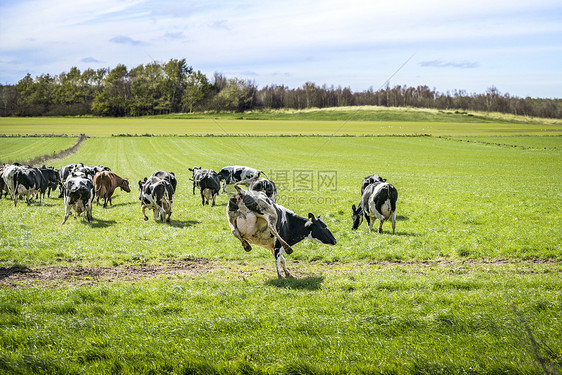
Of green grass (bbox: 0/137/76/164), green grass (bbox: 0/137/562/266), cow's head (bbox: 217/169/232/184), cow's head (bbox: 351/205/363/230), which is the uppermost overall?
green grass (bbox: 0/137/76/164)

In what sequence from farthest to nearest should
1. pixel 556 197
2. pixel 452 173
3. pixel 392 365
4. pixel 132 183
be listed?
pixel 452 173
pixel 132 183
pixel 556 197
pixel 392 365

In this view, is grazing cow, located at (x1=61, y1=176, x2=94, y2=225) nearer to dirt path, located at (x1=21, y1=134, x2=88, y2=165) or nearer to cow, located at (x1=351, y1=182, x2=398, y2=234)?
cow, located at (x1=351, y1=182, x2=398, y2=234)

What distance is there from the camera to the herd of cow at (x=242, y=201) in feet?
35.1

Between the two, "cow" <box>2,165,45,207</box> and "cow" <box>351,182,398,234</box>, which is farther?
"cow" <box>2,165,45,207</box>

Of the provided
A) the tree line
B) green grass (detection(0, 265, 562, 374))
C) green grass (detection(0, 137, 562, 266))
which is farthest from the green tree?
green grass (detection(0, 265, 562, 374))

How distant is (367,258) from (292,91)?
180516mm

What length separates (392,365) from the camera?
19.8 feet

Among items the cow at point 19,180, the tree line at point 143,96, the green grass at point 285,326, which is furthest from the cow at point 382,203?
the tree line at point 143,96

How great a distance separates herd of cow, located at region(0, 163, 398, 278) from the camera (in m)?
10.7

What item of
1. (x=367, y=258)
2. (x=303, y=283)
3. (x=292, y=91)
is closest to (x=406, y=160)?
(x=367, y=258)

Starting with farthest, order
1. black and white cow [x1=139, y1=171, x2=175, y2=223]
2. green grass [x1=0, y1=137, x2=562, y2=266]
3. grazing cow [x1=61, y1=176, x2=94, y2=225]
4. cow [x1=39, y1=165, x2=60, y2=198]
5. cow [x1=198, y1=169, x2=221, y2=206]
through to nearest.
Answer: cow [x1=39, y1=165, x2=60, y2=198]
cow [x1=198, y1=169, x2=221, y2=206]
black and white cow [x1=139, y1=171, x2=175, y2=223]
grazing cow [x1=61, y1=176, x2=94, y2=225]
green grass [x1=0, y1=137, x2=562, y2=266]

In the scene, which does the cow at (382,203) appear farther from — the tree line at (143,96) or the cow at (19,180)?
the tree line at (143,96)

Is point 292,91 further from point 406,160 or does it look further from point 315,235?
point 315,235

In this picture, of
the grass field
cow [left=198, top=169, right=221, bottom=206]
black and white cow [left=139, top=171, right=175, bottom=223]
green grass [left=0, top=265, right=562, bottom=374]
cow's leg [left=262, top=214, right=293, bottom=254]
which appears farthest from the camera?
cow [left=198, top=169, right=221, bottom=206]
